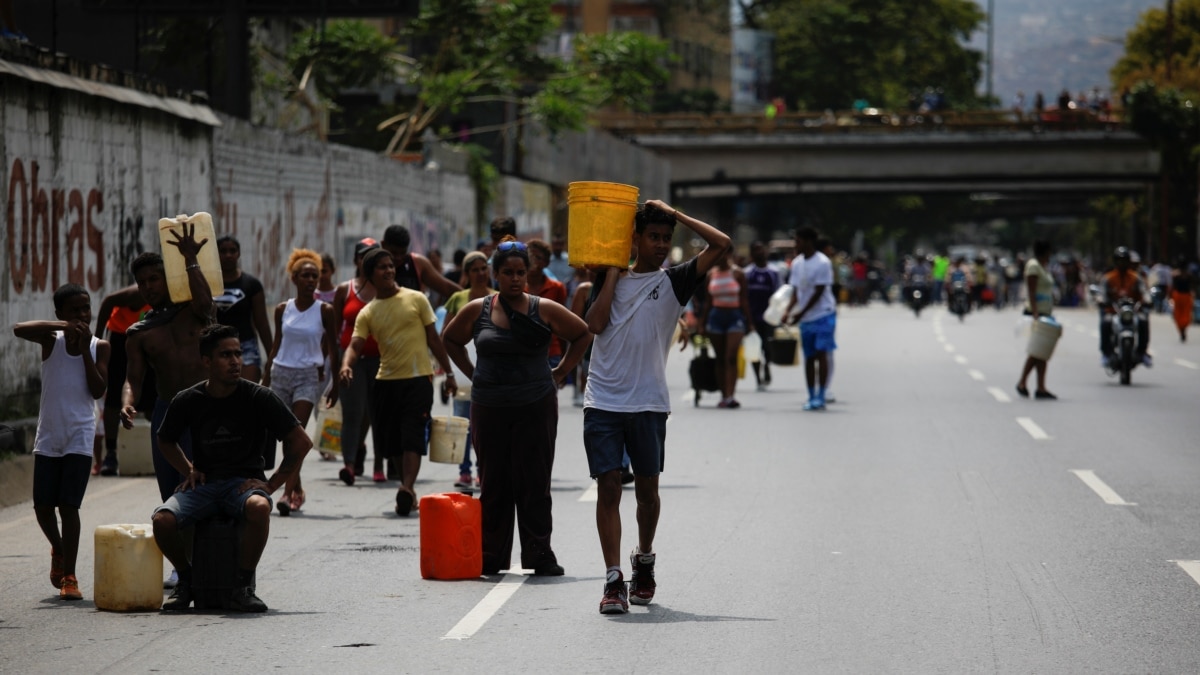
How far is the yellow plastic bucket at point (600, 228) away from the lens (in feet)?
26.8

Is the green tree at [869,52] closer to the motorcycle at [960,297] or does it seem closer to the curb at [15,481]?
the motorcycle at [960,297]

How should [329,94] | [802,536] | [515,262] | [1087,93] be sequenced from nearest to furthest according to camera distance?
[515,262]
[802,536]
[329,94]
[1087,93]

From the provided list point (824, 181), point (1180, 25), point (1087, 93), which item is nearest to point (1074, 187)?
point (1087, 93)

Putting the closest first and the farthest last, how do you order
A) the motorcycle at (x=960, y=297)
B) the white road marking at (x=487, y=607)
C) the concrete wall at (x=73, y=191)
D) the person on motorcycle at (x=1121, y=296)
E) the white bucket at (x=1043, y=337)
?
the white road marking at (x=487, y=607) < the concrete wall at (x=73, y=191) < the white bucket at (x=1043, y=337) < the person on motorcycle at (x=1121, y=296) < the motorcycle at (x=960, y=297)

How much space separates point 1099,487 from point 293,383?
571cm

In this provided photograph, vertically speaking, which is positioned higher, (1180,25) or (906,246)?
(1180,25)

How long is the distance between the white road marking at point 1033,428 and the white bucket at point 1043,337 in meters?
2.21

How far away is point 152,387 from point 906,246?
128509mm

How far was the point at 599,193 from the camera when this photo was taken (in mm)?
8203

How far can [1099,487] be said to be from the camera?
42.2 feet

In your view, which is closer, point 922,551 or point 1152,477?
point 922,551

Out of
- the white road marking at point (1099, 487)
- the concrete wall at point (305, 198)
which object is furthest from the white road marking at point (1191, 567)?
the concrete wall at point (305, 198)

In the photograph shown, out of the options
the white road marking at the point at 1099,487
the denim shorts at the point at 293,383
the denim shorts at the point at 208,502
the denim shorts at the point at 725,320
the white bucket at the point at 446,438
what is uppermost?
the denim shorts at the point at 725,320

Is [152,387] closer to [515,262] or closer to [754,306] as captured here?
[515,262]
